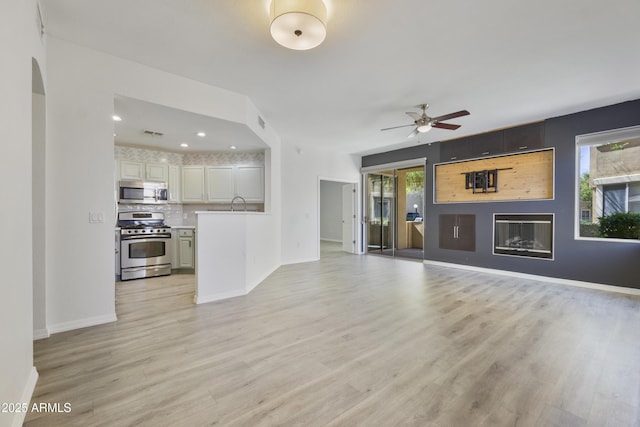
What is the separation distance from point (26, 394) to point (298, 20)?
10.2 feet

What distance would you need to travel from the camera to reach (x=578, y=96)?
3980mm

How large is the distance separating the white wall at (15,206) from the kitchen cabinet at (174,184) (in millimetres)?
4227

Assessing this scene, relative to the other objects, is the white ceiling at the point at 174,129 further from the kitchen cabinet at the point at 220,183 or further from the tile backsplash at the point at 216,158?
the kitchen cabinet at the point at 220,183

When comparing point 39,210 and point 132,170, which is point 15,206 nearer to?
point 39,210

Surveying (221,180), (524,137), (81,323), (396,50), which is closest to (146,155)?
(221,180)

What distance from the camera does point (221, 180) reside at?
613 cm

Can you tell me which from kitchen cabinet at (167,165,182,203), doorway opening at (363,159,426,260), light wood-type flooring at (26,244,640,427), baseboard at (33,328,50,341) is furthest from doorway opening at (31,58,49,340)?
doorway opening at (363,159,426,260)

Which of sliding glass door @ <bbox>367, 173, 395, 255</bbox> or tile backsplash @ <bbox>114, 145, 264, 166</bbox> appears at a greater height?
tile backsplash @ <bbox>114, 145, 264, 166</bbox>

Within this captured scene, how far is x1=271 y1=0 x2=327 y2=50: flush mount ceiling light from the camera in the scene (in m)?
2.02

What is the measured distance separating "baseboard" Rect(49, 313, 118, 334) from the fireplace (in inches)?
256

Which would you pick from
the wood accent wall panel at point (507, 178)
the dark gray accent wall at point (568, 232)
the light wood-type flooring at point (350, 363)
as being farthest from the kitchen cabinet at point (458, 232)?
the light wood-type flooring at point (350, 363)

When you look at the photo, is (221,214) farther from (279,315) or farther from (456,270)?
(456,270)

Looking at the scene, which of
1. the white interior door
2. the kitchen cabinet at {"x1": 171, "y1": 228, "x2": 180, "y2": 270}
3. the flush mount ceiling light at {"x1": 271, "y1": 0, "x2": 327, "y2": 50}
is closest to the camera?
the flush mount ceiling light at {"x1": 271, "y1": 0, "x2": 327, "y2": 50}

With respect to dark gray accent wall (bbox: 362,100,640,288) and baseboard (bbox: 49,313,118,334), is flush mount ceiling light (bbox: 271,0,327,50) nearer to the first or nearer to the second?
baseboard (bbox: 49,313,118,334)
